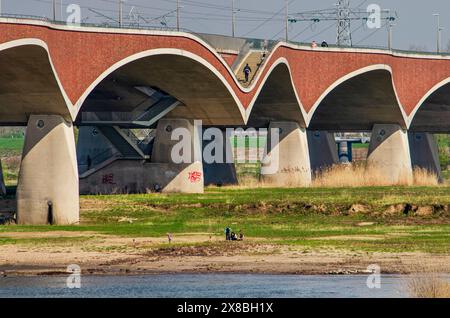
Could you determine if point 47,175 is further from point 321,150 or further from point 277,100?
point 321,150

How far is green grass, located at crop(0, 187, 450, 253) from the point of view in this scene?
66438mm

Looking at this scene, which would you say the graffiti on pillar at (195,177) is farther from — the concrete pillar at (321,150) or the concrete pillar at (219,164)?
the concrete pillar at (321,150)

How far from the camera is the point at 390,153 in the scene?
126m

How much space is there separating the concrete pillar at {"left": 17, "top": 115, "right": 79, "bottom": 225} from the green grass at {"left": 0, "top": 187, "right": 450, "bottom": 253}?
2020 millimetres

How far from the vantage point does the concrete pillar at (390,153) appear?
409ft

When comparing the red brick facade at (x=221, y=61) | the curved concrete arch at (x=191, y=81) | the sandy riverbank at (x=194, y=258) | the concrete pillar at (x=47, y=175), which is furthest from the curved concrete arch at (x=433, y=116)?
the sandy riverbank at (x=194, y=258)

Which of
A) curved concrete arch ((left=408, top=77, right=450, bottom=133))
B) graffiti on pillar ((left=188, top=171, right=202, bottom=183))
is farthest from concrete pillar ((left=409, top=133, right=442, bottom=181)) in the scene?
graffiti on pillar ((left=188, top=171, right=202, bottom=183))

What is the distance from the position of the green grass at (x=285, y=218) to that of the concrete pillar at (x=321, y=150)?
4189 centimetres

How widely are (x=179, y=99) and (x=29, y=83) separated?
27.5 meters

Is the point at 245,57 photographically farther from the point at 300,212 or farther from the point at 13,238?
the point at 13,238

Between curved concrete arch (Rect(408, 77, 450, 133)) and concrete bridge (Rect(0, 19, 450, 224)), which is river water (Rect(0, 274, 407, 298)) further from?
curved concrete arch (Rect(408, 77, 450, 133))

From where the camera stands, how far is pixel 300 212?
279 ft

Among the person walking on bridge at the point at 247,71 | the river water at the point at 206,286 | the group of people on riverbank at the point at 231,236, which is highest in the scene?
the person walking on bridge at the point at 247,71
